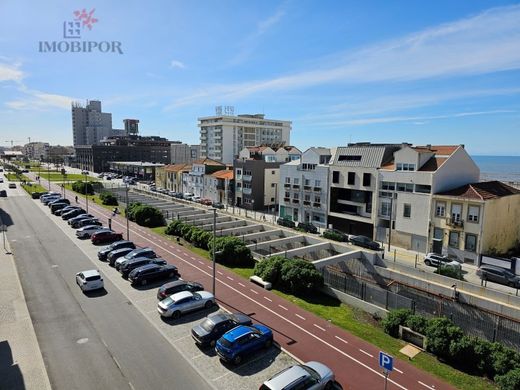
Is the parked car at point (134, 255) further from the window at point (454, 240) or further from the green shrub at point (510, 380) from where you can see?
the window at point (454, 240)

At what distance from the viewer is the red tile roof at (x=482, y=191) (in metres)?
43.2

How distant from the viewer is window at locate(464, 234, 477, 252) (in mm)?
42812

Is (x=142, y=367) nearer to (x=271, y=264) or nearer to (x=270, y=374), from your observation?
(x=270, y=374)

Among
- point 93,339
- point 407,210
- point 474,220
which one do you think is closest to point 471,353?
point 93,339

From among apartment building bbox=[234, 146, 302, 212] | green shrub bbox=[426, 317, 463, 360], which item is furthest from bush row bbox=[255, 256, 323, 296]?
apartment building bbox=[234, 146, 302, 212]

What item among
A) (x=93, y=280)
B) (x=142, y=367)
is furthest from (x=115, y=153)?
(x=142, y=367)

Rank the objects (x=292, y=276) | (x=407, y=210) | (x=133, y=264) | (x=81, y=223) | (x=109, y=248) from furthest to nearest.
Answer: (x=81, y=223) < (x=407, y=210) < (x=109, y=248) < (x=133, y=264) < (x=292, y=276)

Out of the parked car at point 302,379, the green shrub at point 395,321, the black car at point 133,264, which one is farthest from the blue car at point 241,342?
the black car at point 133,264

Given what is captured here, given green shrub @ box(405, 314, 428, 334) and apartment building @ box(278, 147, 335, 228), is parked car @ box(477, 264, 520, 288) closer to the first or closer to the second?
green shrub @ box(405, 314, 428, 334)

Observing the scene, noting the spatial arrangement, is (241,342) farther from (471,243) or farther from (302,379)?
(471,243)

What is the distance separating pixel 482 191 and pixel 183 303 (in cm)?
3972

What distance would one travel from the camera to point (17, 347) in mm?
20359

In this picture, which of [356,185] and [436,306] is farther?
[356,185]

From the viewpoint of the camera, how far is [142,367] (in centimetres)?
1870
